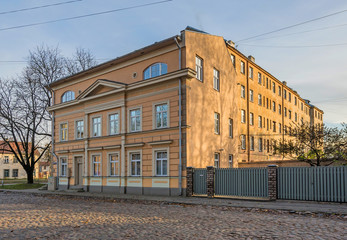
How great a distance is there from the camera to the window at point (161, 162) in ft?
70.9

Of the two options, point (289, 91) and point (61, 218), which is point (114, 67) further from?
point (289, 91)

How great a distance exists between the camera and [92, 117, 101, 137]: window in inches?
1051

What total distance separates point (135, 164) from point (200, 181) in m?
5.65

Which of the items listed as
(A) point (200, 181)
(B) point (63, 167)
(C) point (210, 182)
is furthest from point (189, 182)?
(B) point (63, 167)

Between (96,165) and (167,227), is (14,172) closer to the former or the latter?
(96,165)

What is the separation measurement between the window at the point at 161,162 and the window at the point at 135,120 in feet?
8.87

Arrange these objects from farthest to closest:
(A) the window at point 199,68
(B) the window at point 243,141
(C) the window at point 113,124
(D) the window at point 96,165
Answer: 1. (B) the window at point 243,141
2. (D) the window at point 96,165
3. (C) the window at point 113,124
4. (A) the window at point 199,68

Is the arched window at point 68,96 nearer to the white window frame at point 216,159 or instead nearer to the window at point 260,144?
the white window frame at point 216,159

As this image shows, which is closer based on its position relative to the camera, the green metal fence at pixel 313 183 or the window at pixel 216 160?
the green metal fence at pixel 313 183

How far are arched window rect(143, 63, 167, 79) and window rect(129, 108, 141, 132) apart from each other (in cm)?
260

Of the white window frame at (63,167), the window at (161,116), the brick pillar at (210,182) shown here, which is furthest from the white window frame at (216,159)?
the white window frame at (63,167)

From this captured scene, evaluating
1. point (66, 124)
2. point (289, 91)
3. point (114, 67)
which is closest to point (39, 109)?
point (66, 124)

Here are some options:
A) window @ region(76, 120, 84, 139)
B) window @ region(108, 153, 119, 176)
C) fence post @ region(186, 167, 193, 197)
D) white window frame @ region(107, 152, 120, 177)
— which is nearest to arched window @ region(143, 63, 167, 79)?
white window frame @ region(107, 152, 120, 177)

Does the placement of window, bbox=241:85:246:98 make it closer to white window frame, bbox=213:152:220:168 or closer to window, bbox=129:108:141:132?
white window frame, bbox=213:152:220:168
